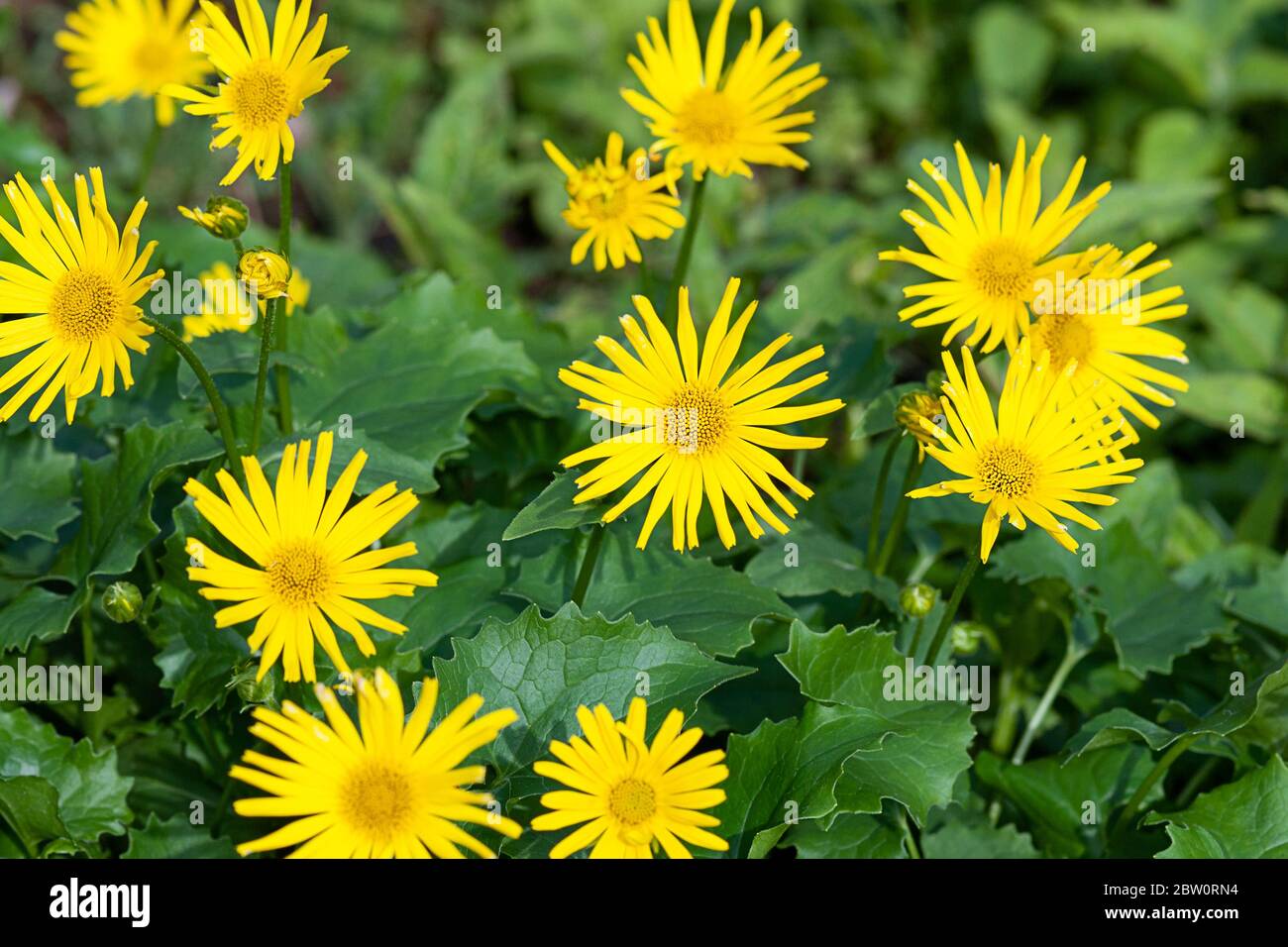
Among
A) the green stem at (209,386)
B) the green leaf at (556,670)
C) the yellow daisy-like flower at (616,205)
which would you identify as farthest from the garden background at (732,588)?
the yellow daisy-like flower at (616,205)

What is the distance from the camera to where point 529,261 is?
553cm

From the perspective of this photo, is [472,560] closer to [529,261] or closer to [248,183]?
[529,261]

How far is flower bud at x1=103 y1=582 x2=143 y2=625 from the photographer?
251 centimetres

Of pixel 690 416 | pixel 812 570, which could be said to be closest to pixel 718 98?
pixel 690 416

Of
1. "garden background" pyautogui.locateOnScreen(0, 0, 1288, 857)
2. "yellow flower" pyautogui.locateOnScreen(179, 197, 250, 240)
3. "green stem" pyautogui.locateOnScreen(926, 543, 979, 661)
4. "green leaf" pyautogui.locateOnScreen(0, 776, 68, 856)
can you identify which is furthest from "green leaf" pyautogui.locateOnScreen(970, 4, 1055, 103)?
"green leaf" pyautogui.locateOnScreen(0, 776, 68, 856)

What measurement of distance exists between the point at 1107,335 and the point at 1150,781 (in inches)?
35.9

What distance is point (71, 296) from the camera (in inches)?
95.0

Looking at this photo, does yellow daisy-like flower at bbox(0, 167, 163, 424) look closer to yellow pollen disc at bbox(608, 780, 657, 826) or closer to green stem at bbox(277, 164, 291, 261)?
green stem at bbox(277, 164, 291, 261)

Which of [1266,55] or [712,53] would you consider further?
[1266,55]

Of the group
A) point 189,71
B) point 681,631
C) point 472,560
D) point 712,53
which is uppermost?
point 189,71

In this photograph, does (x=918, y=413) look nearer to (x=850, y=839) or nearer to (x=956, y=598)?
(x=956, y=598)

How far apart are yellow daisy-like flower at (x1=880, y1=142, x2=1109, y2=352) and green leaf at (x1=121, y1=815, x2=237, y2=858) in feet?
5.72
